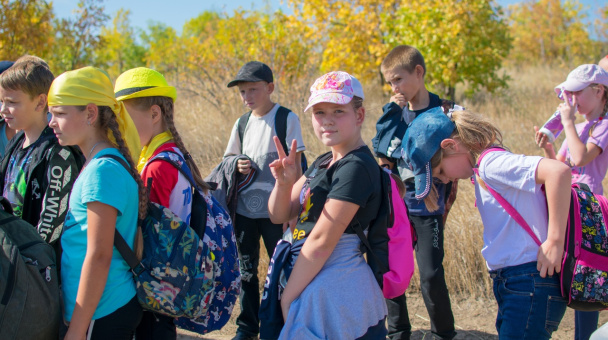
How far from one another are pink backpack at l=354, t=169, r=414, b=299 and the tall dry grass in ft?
6.34

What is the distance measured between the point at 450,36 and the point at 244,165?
700 cm

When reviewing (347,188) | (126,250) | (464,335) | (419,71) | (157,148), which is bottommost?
(464,335)

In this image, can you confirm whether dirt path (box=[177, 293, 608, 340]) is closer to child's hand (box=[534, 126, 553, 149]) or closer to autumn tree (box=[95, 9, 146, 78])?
child's hand (box=[534, 126, 553, 149])

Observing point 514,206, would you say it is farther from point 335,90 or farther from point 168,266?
point 168,266

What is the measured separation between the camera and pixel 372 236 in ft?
7.22

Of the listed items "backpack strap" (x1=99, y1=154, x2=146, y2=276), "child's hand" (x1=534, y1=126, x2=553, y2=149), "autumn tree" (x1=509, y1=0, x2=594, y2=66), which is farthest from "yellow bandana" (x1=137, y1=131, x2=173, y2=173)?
"autumn tree" (x1=509, y1=0, x2=594, y2=66)

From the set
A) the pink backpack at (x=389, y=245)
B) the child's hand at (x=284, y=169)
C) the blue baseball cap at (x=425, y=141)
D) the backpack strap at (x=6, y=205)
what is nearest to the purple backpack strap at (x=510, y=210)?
the blue baseball cap at (x=425, y=141)

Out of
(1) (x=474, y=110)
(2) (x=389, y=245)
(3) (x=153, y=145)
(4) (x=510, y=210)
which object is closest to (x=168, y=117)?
(3) (x=153, y=145)

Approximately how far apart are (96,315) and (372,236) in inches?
46.2

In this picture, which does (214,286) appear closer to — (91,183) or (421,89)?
(91,183)

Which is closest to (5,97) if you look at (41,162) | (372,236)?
(41,162)

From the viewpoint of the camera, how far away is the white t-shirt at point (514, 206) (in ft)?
7.09

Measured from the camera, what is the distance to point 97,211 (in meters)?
1.96

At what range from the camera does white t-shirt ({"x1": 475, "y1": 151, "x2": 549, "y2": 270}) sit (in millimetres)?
2162
